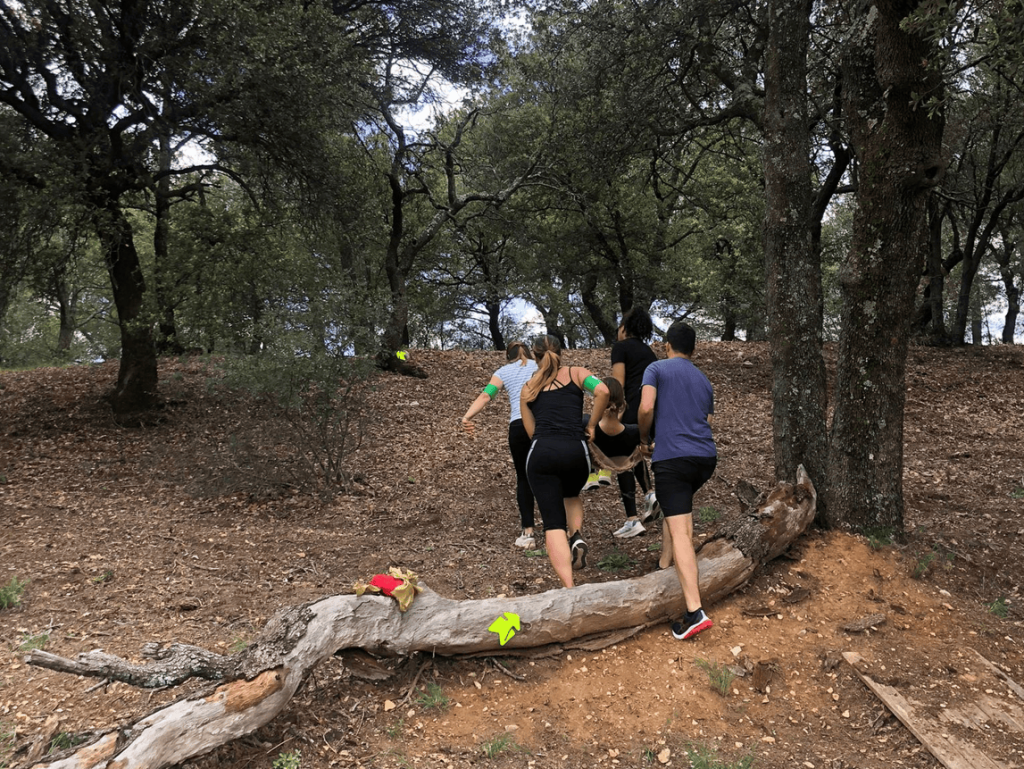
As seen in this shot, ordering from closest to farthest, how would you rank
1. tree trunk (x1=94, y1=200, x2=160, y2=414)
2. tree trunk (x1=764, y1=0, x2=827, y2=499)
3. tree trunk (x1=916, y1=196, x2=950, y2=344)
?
tree trunk (x1=764, y1=0, x2=827, y2=499) < tree trunk (x1=94, y1=200, x2=160, y2=414) < tree trunk (x1=916, y1=196, x2=950, y2=344)

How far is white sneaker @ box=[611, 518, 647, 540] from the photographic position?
582cm

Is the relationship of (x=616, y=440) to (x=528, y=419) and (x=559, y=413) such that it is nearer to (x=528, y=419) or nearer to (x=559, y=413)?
(x=528, y=419)

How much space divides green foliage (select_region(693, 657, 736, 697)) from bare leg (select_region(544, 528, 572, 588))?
0.89 metres

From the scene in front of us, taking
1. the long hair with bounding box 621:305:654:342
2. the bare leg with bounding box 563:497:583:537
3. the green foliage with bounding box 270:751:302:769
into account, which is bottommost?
the green foliage with bounding box 270:751:302:769

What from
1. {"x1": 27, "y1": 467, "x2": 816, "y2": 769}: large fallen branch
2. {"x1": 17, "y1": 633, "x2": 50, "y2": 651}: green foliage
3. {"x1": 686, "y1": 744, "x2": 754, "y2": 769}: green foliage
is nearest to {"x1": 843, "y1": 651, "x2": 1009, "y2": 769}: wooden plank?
{"x1": 686, "y1": 744, "x2": 754, "y2": 769}: green foliage

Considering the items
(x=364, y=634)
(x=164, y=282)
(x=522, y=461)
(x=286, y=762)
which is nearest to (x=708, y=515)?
(x=522, y=461)

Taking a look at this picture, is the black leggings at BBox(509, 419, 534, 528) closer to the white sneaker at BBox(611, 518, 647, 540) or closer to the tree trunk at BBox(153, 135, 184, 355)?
the white sneaker at BBox(611, 518, 647, 540)

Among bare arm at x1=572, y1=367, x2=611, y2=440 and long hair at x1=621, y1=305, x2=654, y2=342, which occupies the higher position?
long hair at x1=621, y1=305, x2=654, y2=342

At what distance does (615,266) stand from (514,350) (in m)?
11.6

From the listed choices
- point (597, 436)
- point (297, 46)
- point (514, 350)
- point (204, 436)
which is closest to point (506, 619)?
point (597, 436)

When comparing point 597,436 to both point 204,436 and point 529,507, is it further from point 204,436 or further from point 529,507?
point 204,436

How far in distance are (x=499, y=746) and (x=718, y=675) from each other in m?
1.29


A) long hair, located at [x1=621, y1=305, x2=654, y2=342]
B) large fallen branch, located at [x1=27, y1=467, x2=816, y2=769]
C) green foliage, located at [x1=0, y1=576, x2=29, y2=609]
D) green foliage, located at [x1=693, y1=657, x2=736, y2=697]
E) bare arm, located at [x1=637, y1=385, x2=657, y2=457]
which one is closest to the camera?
large fallen branch, located at [x1=27, y1=467, x2=816, y2=769]

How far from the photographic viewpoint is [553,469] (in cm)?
431
